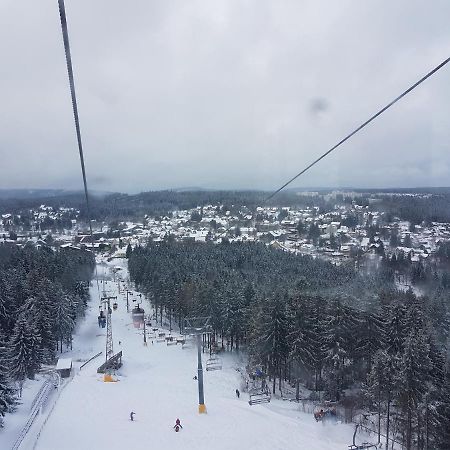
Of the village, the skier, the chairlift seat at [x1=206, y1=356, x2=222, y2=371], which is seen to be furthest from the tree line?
the skier

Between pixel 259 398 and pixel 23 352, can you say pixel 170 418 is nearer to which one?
pixel 259 398

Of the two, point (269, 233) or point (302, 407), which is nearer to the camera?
point (302, 407)

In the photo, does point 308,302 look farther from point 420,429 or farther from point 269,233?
point 269,233

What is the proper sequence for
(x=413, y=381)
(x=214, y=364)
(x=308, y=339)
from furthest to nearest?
(x=214, y=364)
(x=308, y=339)
(x=413, y=381)

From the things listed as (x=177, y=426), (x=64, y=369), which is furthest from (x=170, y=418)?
(x=64, y=369)

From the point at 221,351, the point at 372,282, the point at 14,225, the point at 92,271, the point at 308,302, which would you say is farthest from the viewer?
the point at 14,225

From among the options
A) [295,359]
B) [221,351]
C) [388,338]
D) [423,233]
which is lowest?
[221,351]

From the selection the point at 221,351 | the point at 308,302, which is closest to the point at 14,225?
the point at 221,351
